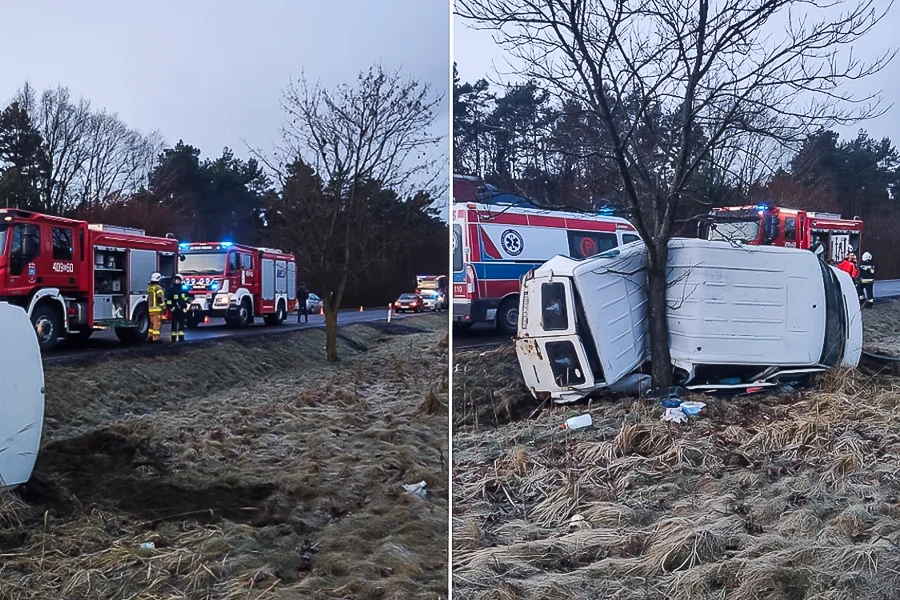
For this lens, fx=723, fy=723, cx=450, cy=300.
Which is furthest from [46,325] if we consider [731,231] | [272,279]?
[731,231]

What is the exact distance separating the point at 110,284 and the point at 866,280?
316 centimetres

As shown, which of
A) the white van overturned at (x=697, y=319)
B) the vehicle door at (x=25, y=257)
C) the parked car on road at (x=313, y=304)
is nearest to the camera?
the white van overturned at (x=697, y=319)

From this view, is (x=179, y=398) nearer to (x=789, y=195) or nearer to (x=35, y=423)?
(x=35, y=423)

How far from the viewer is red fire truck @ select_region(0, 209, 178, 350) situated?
2920mm

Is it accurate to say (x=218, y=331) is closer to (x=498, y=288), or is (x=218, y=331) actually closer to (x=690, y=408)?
(x=498, y=288)

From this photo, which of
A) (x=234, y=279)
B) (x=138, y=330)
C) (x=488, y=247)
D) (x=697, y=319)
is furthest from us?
(x=234, y=279)

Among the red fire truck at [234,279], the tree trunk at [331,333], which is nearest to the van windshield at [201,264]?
the red fire truck at [234,279]

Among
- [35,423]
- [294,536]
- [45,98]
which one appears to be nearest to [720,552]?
[294,536]

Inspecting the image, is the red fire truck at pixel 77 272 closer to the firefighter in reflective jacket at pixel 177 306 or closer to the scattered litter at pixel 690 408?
the firefighter in reflective jacket at pixel 177 306

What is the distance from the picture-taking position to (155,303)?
3.15 metres

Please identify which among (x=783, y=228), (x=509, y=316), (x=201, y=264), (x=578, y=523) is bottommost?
(x=578, y=523)

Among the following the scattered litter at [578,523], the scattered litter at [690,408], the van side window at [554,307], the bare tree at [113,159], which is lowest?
the scattered litter at [578,523]

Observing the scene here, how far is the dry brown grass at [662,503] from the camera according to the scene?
2.64m

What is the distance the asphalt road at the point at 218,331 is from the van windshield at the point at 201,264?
0.24 m
